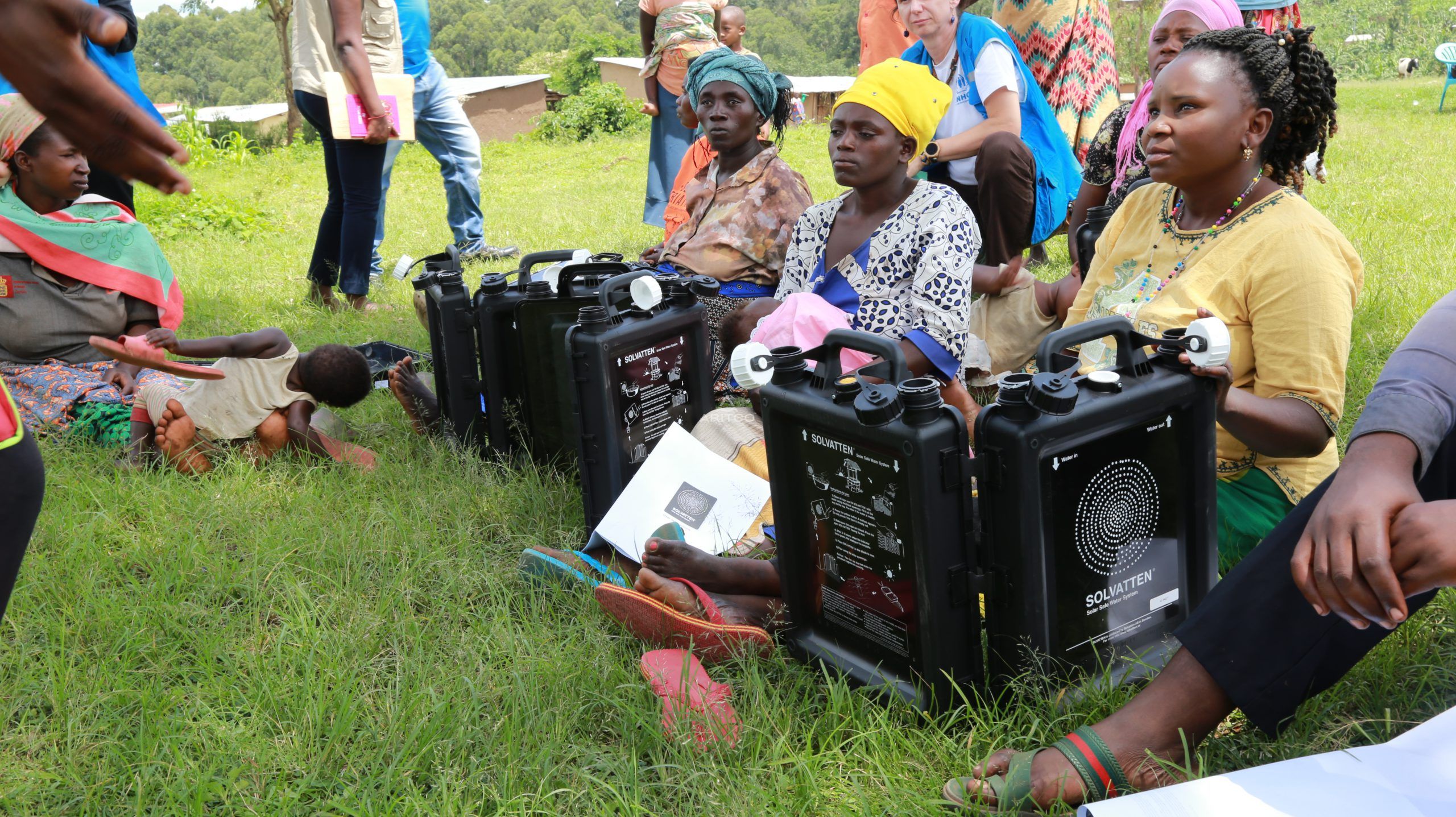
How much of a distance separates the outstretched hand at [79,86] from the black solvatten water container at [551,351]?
1785mm

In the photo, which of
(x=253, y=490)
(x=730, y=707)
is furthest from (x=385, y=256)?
(x=730, y=707)

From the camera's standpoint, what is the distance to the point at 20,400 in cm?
391

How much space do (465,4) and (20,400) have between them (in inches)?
2756

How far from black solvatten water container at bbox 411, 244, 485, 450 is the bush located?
44.6 feet

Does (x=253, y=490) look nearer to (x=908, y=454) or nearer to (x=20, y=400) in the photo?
(x=20, y=400)

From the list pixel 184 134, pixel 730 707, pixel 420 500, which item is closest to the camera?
pixel 730 707

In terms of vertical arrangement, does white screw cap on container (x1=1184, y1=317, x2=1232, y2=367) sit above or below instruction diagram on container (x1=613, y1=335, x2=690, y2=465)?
above

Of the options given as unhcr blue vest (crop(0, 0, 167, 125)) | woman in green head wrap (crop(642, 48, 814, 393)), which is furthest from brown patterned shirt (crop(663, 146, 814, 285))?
unhcr blue vest (crop(0, 0, 167, 125))

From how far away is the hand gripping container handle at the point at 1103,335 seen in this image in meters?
1.99

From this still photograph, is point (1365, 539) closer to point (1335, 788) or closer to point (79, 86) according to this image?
point (1335, 788)

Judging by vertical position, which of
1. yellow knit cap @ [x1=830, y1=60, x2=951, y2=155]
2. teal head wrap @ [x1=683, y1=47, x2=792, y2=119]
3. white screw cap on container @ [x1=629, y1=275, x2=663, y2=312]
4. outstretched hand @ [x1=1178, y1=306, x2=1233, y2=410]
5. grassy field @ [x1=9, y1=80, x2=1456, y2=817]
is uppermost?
teal head wrap @ [x1=683, y1=47, x2=792, y2=119]

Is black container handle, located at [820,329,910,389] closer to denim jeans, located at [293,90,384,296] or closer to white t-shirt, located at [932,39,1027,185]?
white t-shirt, located at [932,39,1027,185]

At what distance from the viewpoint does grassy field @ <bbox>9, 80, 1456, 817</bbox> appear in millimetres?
2029

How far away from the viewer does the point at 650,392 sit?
10.4 feet
